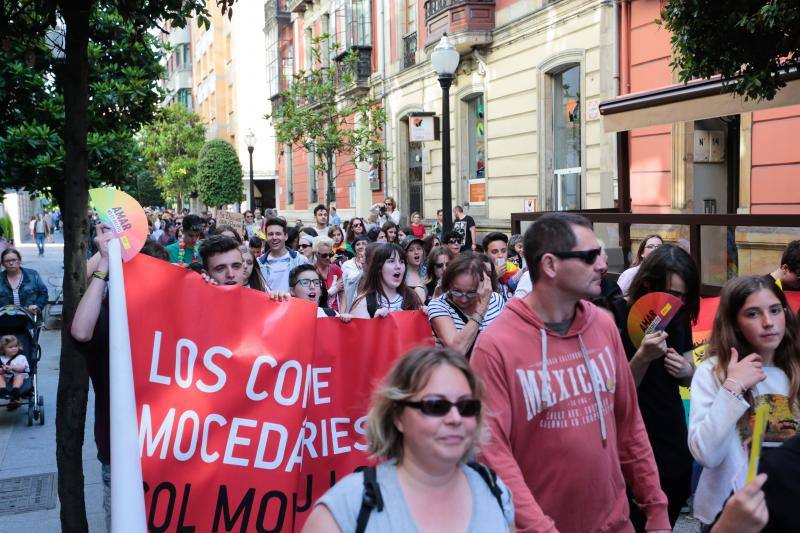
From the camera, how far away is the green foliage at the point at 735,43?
7.67 metres

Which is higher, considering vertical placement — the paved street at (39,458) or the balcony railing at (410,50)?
the balcony railing at (410,50)

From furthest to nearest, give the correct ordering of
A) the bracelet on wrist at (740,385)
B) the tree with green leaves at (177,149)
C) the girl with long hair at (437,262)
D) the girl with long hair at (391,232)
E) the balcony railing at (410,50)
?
the tree with green leaves at (177,149), the balcony railing at (410,50), the girl with long hair at (391,232), the girl with long hair at (437,262), the bracelet on wrist at (740,385)

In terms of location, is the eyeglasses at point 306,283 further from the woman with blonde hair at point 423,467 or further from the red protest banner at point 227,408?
the woman with blonde hair at point 423,467

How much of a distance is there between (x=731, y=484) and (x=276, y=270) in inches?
235

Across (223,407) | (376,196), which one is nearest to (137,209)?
(223,407)

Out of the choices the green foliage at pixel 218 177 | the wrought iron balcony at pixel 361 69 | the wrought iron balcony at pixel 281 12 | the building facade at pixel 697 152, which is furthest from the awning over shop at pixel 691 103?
the green foliage at pixel 218 177

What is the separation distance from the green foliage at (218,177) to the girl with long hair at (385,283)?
126 feet

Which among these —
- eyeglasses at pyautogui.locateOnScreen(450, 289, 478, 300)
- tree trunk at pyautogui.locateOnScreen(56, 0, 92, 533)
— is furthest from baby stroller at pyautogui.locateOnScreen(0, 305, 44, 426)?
eyeglasses at pyautogui.locateOnScreen(450, 289, 478, 300)

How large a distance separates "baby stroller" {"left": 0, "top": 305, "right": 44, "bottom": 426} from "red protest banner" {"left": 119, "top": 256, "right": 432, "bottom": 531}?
17.3 ft

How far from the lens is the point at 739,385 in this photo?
11.1ft

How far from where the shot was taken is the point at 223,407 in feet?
14.1

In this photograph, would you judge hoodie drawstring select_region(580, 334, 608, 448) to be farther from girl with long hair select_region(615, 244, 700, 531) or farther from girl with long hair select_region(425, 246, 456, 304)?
girl with long hair select_region(425, 246, 456, 304)

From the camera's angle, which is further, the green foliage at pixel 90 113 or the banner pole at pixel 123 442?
the green foliage at pixel 90 113

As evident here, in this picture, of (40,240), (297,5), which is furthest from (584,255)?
(40,240)
